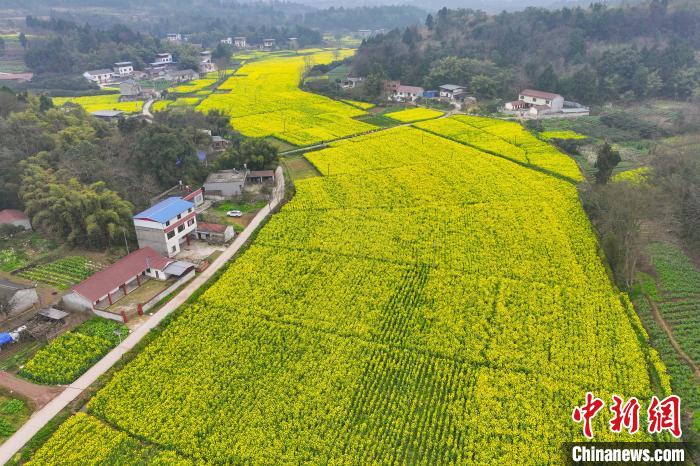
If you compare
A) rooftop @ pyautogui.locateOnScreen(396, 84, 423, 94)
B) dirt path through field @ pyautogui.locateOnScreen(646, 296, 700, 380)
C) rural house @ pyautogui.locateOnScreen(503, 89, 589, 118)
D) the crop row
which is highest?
rooftop @ pyautogui.locateOnScreen(396, 84, 423, 94)

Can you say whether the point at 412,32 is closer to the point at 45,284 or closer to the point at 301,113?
the point at 301,113

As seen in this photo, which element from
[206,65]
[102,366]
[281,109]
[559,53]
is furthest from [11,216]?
[559,53]

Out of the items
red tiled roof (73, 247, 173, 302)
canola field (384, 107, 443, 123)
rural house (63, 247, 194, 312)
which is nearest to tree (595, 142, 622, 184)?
canola field (384, 107, 443, 123)

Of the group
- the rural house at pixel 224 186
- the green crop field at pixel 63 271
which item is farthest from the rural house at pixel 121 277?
the rural house at pixel 224 186

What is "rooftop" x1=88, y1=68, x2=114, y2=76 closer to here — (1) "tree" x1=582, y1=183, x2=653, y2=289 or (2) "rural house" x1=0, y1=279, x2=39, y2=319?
(2) "rural house" x1=0, y1=279, x2=39, y2=319

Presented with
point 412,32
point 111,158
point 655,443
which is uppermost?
point 412,32

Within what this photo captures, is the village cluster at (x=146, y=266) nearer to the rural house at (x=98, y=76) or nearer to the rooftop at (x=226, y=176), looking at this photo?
the rooftop at (x=226, y=176)

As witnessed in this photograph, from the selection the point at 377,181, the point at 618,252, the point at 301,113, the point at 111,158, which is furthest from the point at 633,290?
the point at 301,113
